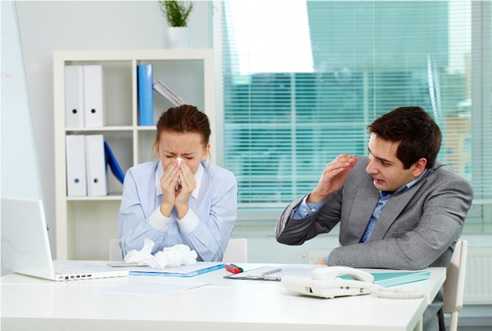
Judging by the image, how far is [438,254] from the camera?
269 cm

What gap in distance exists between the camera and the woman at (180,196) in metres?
2.96

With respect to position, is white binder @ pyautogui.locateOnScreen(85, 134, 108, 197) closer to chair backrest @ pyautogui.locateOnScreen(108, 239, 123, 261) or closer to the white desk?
chair backrest @ pyautogui.locateOnScreen(108, 239, 123, 261)

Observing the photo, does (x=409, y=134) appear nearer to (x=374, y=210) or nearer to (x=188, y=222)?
(x=374, y=210)

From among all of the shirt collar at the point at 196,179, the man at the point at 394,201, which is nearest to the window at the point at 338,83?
the shirt collar at the point at 196,179

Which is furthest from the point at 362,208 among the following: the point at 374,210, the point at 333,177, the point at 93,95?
the point at 93,95

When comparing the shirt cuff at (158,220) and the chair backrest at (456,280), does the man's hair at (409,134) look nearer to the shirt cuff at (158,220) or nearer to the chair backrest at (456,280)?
the chair backrest at (456,280)

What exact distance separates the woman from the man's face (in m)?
0.56

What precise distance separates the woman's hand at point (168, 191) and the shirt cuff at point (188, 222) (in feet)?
0.18

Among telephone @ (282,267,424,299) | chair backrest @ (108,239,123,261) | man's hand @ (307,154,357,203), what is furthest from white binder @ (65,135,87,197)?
telephone @ (282,267,424,299)

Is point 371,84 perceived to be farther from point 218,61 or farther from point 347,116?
point 218,61

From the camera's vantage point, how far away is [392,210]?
2.81 metres

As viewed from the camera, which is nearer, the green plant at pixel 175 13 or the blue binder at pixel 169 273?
the blue binder at pixel 169 273

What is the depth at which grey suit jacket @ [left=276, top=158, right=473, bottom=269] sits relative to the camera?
2.66 metres

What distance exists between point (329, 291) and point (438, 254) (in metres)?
0.69
